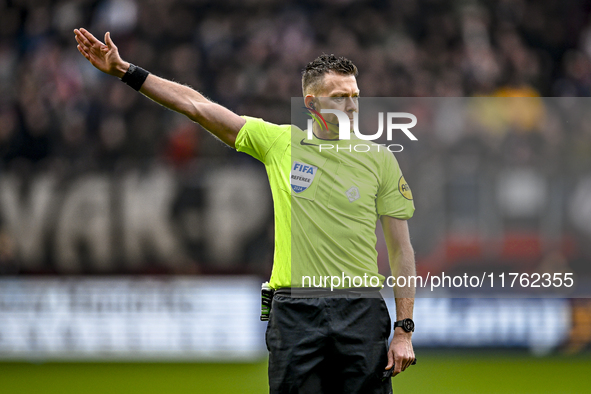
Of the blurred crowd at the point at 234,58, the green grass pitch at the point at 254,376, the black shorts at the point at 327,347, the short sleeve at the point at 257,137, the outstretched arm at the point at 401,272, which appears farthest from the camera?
the blurred crowd at the point at 234,58

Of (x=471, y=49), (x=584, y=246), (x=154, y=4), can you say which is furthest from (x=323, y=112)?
(x=154, y=4)

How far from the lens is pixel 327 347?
9.89ft

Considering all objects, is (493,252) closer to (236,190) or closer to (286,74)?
(236,190)

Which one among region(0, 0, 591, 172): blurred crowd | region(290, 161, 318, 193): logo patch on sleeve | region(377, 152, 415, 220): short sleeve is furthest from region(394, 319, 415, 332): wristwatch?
region(0, 0, 591, 172): blurred crowd

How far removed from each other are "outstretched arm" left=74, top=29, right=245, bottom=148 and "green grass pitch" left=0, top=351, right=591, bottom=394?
3.79 m

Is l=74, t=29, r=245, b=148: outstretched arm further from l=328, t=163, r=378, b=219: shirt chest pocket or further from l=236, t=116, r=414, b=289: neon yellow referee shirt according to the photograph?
l=328, t=163, r=378, b=219: shirt chest pocket

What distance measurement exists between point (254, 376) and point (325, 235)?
13.7 feet

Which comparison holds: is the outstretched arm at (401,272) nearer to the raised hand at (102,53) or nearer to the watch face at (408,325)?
the watch face at (408,325)

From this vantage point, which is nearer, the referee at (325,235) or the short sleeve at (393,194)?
the referee at (325,235)

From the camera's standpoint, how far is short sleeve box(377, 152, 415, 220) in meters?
3.22

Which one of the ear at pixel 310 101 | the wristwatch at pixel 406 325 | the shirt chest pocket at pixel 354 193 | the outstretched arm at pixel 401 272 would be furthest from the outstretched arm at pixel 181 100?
the wristwatch at pixel 406 325

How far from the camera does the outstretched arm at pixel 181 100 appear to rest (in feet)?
10.5

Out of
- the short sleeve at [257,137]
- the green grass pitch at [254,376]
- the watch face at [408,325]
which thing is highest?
the short sleeve at [257,137]

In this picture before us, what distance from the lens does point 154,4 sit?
10508 millimetres
